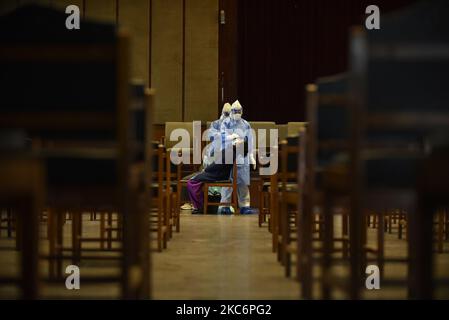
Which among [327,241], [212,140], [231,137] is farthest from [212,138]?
[327,241]

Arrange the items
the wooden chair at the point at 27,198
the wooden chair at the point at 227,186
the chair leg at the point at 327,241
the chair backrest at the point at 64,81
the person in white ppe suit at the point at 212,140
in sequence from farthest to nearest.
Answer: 1. the person in white ppe suit at the point at 212,140
2. the wooden chair at the point at 227,186
3. the chair leg at the point at 327,241
4. the chair backrest at the point at 64,81
5. the wooden chair at the point at 27,198

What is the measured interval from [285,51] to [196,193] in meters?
4.50

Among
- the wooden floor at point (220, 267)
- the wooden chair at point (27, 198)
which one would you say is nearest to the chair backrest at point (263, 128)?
the wooden floor at point (220, 267)

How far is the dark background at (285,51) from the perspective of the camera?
43.0 feet

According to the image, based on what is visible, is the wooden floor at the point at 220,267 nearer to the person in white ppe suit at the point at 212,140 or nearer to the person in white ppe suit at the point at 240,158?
the person in white ppe suit at the point at 240,158

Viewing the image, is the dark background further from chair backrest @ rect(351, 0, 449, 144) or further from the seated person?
chair backrest @ rect(351, 0, 449, 144)

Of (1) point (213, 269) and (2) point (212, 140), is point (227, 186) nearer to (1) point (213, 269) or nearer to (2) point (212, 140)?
(2) point (212, 140)

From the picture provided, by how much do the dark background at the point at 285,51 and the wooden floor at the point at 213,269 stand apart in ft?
19.6

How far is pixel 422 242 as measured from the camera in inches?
90.0

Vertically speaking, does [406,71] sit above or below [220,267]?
above

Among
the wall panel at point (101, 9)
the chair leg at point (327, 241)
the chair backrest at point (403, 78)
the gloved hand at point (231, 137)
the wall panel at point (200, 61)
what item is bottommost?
the chair leg at point (327, 241)

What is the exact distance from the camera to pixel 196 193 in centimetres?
956

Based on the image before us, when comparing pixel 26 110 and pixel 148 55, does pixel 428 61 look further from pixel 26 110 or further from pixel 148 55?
pixel 148 55
